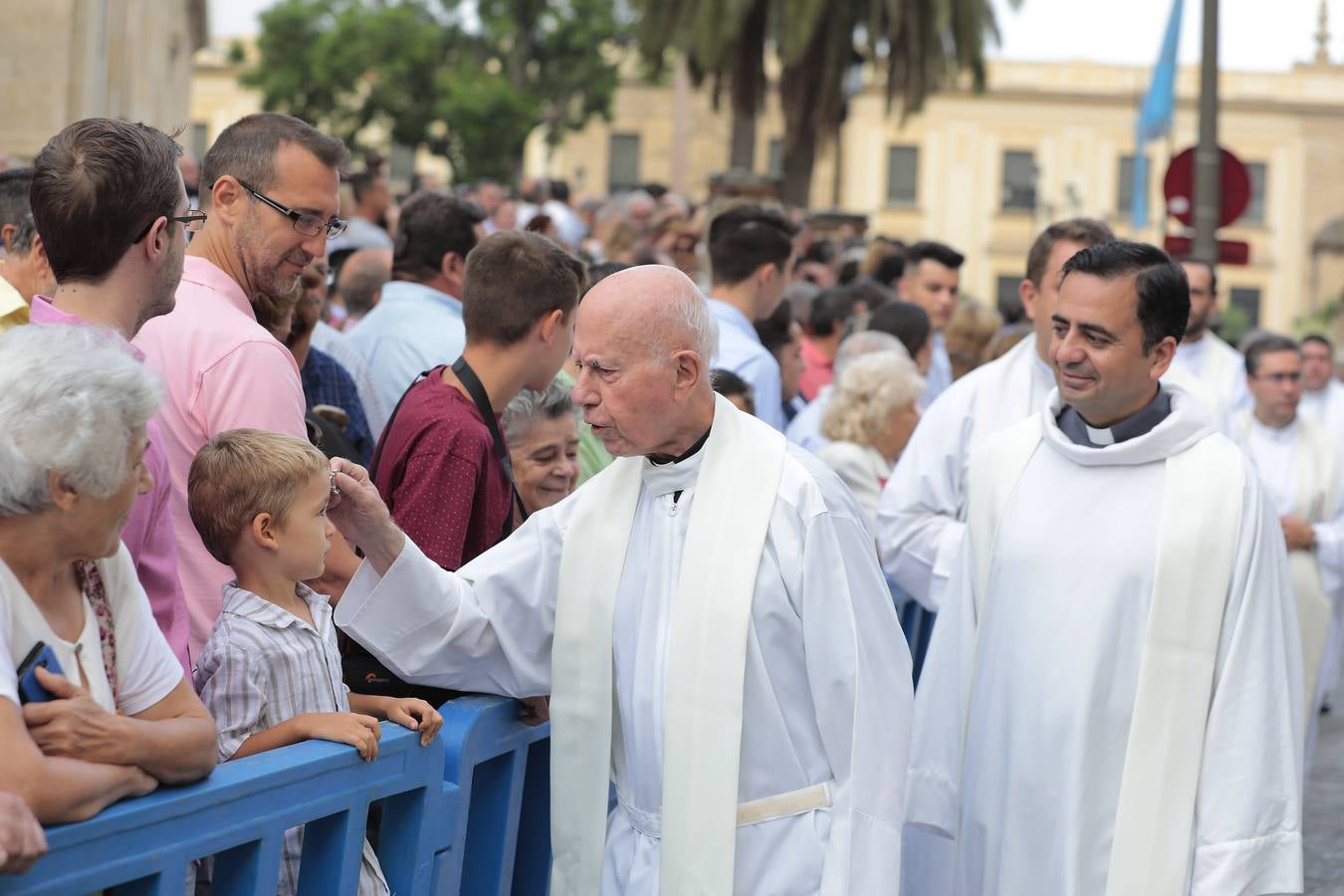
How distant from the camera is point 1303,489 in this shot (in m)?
8.47

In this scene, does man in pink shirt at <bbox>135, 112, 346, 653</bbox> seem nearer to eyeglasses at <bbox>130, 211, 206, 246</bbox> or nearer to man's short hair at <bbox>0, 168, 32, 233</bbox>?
eyeglasses at <bbox>130, 211, 206, 246</bbox>

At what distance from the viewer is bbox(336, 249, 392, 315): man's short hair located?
7.83 m

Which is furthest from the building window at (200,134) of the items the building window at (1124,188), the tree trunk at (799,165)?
the tree trunk at (799,165)

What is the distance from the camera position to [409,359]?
230 inches

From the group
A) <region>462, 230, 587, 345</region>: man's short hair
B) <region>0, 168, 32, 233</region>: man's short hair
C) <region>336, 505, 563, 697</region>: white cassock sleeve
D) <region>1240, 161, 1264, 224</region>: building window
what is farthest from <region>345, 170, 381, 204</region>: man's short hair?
<region>1240, 161, 1264, 224</region>: building window

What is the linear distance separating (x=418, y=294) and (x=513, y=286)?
71.5 inches

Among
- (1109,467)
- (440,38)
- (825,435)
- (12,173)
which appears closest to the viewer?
(1109,467)

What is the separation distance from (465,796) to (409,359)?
271 centimetres

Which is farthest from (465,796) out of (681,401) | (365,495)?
(681,401)

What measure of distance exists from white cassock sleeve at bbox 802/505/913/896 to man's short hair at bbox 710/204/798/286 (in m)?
3.59

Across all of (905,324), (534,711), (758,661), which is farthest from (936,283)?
(758,661)

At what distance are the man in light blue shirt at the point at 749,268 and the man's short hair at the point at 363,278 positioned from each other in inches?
65.4

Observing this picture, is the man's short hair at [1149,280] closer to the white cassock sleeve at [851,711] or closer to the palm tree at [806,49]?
the white cassock sleeve at [851,711]

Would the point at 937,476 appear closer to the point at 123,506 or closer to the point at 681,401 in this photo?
the point at 681,401
